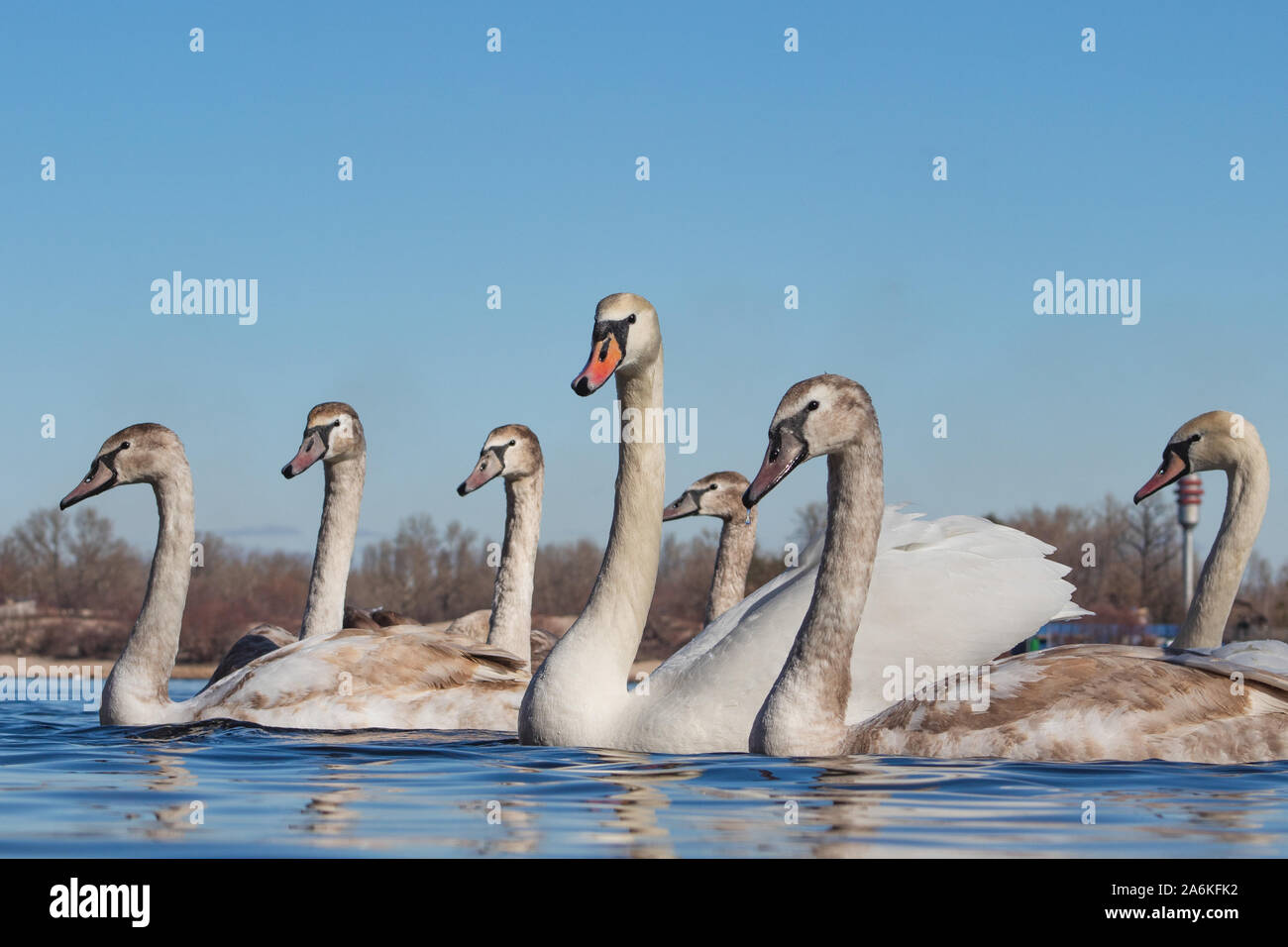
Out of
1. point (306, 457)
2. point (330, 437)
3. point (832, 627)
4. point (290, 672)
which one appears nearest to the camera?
point (832, 627)

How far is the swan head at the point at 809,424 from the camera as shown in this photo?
788cm

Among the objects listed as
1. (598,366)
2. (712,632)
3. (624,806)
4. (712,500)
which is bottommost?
(624,806)

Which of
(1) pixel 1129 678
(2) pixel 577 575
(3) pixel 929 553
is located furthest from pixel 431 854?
(2) pixel 577 575

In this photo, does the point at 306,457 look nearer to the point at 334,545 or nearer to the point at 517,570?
the point at 334,545

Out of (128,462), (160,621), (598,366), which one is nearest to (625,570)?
(598,366)

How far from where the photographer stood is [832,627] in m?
7.98

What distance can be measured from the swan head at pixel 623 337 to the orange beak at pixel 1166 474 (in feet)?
14.8

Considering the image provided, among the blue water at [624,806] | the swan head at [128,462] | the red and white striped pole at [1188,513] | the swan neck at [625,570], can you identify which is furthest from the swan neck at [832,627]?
the red and white striped pole at [1188,513]

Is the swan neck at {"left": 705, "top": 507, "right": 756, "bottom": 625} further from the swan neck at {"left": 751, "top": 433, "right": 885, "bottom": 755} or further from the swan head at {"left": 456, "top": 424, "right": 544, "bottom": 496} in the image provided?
the swan neck at {"left": 751, "top": 433, "right": 885, "bottom": 755}

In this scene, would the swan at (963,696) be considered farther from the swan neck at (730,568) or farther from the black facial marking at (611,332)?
the swan neck at (730,568)

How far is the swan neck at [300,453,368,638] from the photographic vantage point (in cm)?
1353

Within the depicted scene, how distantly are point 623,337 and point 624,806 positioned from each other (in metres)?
3.19
